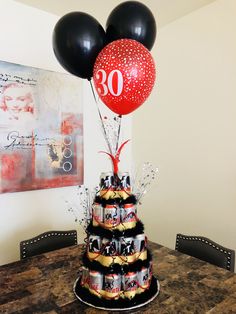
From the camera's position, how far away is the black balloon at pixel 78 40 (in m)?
1.24

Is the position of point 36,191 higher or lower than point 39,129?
lower

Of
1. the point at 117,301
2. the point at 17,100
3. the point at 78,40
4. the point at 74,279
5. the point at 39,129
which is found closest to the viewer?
the point at 117,301

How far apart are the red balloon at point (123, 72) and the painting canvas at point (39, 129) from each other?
98 cm

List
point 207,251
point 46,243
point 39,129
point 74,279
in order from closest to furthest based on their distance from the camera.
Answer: point 74,279 → point 207,251 → point 46,243 → point 39,129

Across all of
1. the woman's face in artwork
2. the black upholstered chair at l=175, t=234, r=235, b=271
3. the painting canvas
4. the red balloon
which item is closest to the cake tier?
the black upholstered chair at l=175, t=234, r=235, b=271

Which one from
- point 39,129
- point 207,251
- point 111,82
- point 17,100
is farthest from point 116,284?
point 17,100

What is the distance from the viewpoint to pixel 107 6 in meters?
2.10

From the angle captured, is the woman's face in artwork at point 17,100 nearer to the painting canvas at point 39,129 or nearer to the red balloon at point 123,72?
the painting canvas at point 39,129

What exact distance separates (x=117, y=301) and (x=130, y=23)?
1.30 m

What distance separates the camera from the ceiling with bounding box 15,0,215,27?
2.02 meters

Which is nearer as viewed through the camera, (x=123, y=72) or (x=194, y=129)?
(x=123, y=72)

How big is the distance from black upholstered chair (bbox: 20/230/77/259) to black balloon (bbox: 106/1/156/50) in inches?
50.8

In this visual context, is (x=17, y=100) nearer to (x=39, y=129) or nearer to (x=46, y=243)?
(x=39, y=129)

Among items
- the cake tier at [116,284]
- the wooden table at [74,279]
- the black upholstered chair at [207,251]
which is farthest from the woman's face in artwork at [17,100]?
the black upholstered chair at [207,251]
